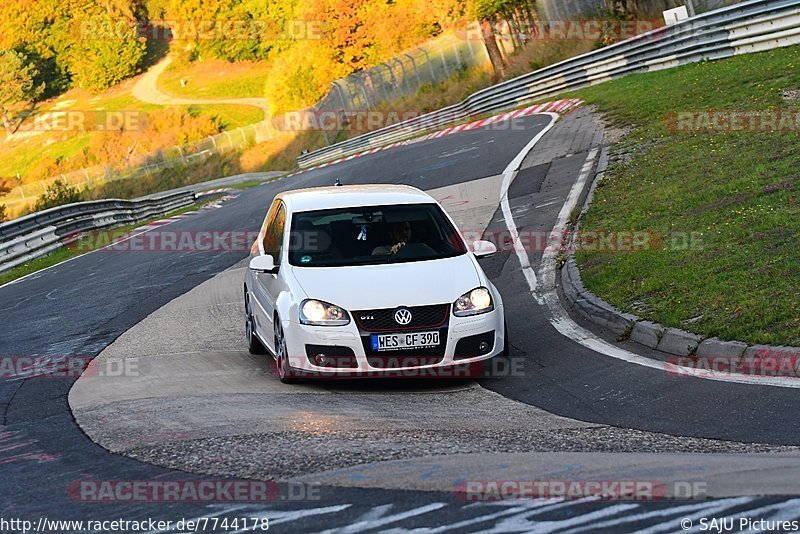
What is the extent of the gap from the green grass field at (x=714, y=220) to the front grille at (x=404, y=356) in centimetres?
215

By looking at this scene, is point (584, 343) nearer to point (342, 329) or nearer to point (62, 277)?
point (342, 329)

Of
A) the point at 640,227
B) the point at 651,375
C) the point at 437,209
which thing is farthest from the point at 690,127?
the point at 651,375

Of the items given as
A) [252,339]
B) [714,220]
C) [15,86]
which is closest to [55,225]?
[252,339]

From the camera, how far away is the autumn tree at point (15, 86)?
126062 mm

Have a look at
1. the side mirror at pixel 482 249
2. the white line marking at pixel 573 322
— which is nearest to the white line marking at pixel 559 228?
the white line marking at pixel 573 322

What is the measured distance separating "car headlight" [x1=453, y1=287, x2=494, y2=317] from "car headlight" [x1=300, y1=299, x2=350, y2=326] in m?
0.93

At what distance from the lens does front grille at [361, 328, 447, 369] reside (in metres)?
9.04

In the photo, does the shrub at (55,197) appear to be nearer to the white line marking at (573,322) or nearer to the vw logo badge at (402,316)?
the white line marking at (573,322)

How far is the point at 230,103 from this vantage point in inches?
4505

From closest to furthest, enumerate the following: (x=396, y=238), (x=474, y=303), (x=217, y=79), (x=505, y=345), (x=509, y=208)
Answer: (x=474, y=303) < (x=505, y=345) < (x=396, y=238) < (x=509, y=208) < (x=217, y=79)

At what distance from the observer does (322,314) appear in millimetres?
9180

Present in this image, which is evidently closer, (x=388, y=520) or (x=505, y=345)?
(x=388, y=520)

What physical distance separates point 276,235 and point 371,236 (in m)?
1.14

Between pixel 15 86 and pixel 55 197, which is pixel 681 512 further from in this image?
pixel 15 86
